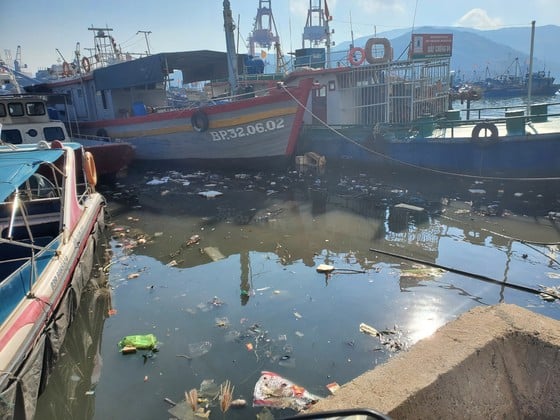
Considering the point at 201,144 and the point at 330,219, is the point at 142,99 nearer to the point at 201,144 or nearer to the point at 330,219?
the point at 201,144

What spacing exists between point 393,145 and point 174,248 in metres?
8.21

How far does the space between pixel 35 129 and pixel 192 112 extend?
474 centimetres

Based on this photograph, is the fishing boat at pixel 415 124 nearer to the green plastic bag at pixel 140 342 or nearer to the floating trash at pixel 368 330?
the floating trash at pixel 368 330

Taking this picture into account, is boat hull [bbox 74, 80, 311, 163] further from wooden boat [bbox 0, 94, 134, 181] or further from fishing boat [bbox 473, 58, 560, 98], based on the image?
fishing boat [bbox 473, 58, 560, 98]

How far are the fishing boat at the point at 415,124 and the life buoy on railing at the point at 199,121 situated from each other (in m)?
3.67

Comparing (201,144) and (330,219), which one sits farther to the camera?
(201,144)

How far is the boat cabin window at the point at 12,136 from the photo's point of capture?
11.3 m

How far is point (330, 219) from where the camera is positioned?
849 cm

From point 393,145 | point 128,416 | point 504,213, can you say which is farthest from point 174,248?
point 393,145

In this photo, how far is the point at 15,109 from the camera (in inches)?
458

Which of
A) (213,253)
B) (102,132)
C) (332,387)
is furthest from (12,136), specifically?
(332,387)

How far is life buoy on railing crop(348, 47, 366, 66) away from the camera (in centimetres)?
1321

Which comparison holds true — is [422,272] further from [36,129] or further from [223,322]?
[36,129]

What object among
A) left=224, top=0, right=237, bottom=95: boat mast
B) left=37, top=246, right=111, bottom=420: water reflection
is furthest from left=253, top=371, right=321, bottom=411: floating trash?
left=224, top=0, right=237, bottom=95: boat mast
